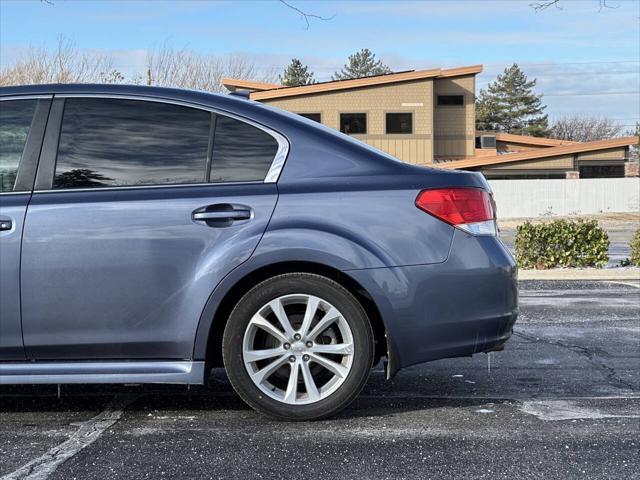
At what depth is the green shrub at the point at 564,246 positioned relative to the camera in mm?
12922

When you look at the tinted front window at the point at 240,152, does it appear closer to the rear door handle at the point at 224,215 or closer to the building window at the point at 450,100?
the rear door handle at the point at 224,215

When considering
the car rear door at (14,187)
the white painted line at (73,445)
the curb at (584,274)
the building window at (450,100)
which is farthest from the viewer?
the building window at (450,100)

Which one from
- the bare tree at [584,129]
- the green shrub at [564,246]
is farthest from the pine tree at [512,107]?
the green shrub at [564,246]

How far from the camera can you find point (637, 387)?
547 centimetres

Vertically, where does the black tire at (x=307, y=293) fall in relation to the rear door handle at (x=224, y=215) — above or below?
below

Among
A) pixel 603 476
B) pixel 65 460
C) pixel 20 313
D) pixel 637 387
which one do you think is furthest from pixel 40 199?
pixel 637 387

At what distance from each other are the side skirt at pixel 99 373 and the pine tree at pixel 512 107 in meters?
77.8

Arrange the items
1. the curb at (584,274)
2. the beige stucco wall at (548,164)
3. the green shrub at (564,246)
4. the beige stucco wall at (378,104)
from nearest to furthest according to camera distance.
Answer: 1. the curb at (584,274)
2. the green shrub at (564,246)
3. the beige stucco wall at (378,104)
4. the beige stucco wall at (548,164)

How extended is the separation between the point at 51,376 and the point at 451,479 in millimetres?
2067

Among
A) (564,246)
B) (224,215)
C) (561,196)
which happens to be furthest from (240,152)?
(561,196)

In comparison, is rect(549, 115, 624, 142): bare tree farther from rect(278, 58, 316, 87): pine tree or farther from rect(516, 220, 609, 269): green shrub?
rect(516, 220, 609, 269): green shrub

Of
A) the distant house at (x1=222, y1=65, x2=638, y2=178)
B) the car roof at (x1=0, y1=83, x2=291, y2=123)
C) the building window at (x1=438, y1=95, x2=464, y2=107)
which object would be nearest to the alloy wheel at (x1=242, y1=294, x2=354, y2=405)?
the car roof at (x1=0, y1=83, x2=291, y2=123)

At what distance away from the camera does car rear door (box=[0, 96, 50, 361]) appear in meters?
4.41

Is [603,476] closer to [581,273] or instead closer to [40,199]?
[40,199]
